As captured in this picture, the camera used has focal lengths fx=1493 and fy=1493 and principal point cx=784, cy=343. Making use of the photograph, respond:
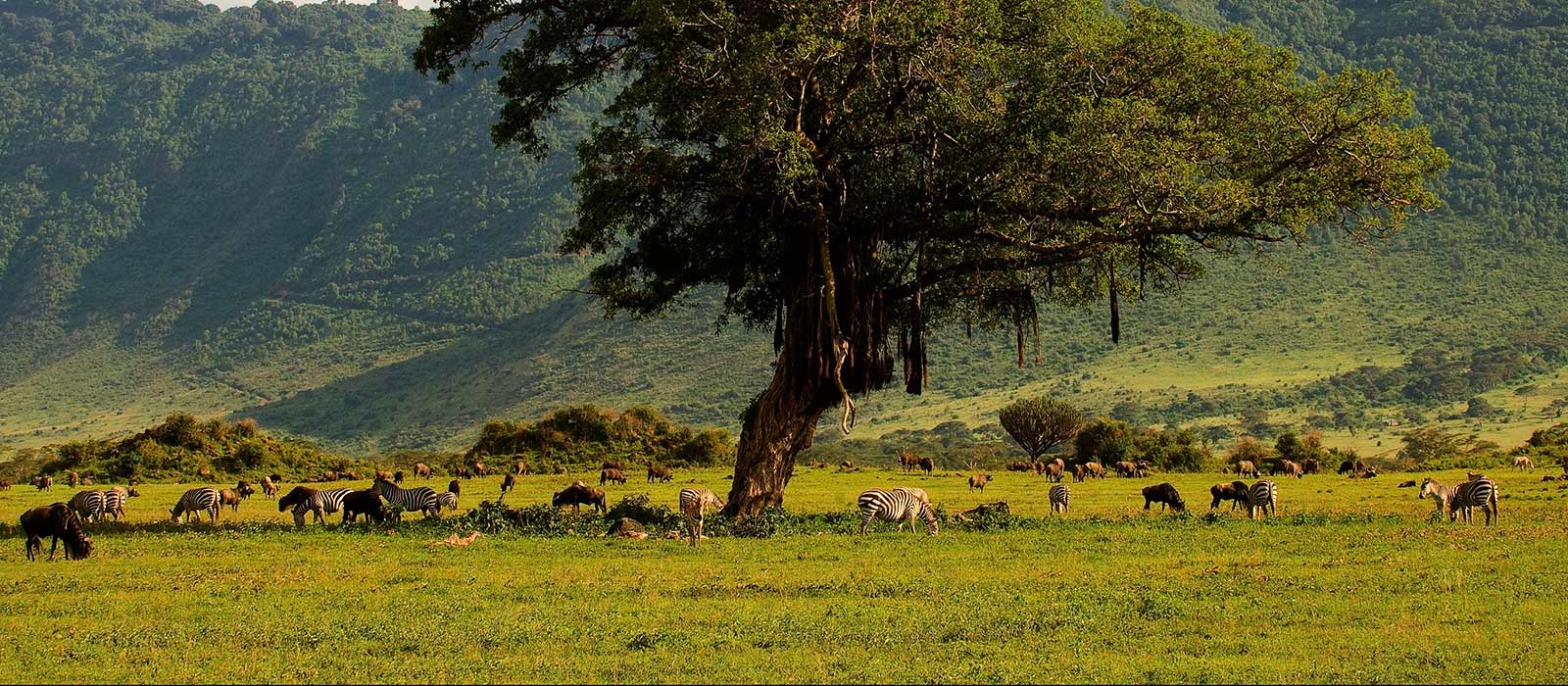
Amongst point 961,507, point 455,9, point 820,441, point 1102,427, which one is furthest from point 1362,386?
point 455,9

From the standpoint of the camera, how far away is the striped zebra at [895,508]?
26391 millimetres

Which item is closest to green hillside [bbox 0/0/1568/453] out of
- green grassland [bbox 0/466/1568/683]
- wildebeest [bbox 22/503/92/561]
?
green grassland [bbox 0/466/1568/683]

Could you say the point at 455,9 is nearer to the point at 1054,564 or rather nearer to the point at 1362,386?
the point at 1054,564

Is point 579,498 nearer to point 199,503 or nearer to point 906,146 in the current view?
point 199,503

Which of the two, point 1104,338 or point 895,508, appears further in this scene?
point 1104,338

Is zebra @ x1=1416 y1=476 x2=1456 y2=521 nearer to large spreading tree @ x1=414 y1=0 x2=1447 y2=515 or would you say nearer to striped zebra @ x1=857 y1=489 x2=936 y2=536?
large spreading tree @ x1=414 y1=0 x2=1447 y2=515

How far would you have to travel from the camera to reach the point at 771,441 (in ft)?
91.2

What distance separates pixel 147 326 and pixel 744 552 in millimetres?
188474

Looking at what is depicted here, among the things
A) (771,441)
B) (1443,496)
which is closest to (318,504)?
(771,441)

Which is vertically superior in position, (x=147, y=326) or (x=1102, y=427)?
(x=147, y=326)

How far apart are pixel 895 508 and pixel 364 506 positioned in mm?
10433

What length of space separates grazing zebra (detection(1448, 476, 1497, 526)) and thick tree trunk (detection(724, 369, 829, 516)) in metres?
11.5

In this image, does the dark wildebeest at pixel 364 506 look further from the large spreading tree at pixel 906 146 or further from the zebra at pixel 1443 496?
the zebra at pixel 1443 496

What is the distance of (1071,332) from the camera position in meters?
131
